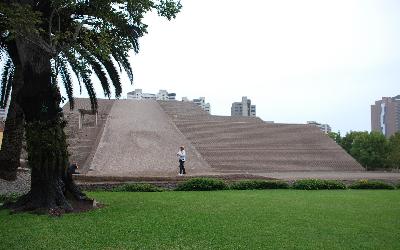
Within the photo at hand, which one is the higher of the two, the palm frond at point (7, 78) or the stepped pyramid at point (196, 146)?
the palm frond at point (7, 78)

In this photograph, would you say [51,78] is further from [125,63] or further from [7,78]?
[7,78]

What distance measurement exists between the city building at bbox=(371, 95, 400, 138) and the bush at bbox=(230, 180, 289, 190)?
49.5 meters

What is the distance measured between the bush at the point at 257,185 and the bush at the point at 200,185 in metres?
0.67

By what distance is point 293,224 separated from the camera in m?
8.67

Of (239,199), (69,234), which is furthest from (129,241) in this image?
(239,199)

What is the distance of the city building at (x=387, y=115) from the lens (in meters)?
64.0

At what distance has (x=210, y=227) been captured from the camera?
27.1 feet

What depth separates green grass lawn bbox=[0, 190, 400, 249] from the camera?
691cm

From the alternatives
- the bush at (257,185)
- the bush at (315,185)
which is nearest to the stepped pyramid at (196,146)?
the bush at (257,185)

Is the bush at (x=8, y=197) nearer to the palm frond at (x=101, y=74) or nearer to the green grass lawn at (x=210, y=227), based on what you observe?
the green grass lawn at (x=210, y=227)

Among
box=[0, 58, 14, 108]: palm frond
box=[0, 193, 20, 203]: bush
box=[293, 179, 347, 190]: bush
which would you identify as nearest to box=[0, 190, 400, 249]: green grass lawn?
box=[0, 193, 20, 203]: bush

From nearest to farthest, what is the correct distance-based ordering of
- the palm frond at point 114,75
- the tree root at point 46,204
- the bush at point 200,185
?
the tree root at point 46,204 → the palm frond at point 114,75 → the bush at point 200,185

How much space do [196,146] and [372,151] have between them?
17.1m

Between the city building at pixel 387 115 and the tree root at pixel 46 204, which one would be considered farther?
the city building at pixel 387 115
